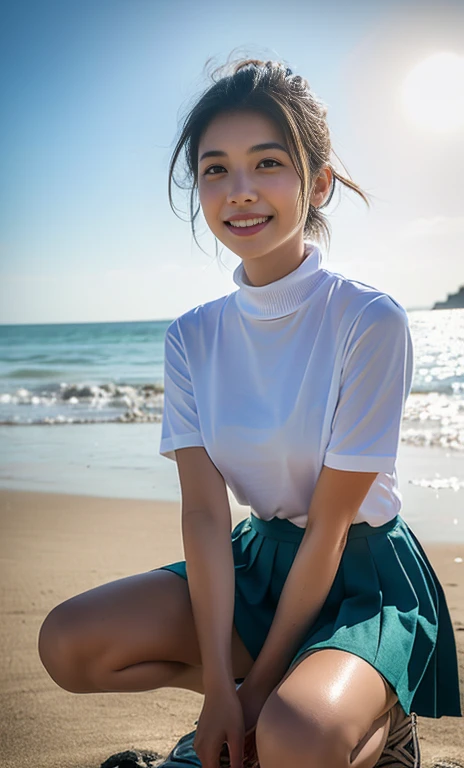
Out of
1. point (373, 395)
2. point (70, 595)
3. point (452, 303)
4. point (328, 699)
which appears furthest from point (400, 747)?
point (452, 303)

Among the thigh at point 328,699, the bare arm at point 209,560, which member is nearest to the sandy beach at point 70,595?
the bare arm at point 209,560

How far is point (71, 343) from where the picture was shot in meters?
22.7

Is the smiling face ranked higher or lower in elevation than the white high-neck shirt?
higher

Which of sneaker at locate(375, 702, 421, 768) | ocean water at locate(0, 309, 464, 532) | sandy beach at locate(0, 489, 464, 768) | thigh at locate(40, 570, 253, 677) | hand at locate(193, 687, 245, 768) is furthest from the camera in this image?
ocean water at locate(0, 309, 464, 532)

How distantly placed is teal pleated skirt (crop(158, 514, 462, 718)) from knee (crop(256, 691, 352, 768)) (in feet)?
0.61

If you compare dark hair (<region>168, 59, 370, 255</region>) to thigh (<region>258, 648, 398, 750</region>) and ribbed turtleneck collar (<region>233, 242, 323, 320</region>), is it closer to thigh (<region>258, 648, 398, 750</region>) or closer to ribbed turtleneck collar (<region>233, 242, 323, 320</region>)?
ribbed turtleneck collar (<region>233, 242, 323, 320</region>)

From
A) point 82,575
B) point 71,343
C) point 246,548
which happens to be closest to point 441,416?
point 82,575

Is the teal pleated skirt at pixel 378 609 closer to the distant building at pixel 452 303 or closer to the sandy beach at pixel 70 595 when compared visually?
the sandy beach at pixel 70 595

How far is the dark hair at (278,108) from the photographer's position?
1.92 meters

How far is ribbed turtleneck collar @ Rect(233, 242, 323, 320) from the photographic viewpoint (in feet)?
6.50

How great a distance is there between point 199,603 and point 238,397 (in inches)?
19.8

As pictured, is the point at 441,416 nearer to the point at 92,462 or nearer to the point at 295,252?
the point at 92,462

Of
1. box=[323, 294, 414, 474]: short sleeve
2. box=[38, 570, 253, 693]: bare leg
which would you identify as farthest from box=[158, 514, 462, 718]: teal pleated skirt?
box=[323, 294, 414, 474]: short sleeve

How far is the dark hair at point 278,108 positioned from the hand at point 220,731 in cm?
114
